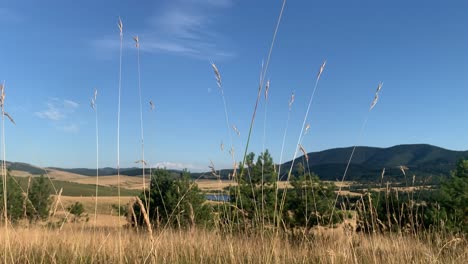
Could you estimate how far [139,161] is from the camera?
103 inches

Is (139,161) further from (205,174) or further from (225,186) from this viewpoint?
(225,186)

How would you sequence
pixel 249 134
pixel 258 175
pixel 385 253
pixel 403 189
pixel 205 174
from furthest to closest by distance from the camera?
pixel 258 175 → pixel 403 189 → pixel 385 253 → pixel 205 174 → pixel 249 134

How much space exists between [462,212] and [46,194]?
25434 mm

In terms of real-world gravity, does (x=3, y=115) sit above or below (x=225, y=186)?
above

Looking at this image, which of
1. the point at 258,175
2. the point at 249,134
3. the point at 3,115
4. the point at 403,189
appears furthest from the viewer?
the point at 258,175

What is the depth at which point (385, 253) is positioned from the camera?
3.57 metres

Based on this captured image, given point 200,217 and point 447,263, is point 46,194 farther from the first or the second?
point 447,263

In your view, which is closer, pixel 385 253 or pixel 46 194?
pixel 385 253

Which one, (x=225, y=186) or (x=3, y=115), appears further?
(x=225, y=186)

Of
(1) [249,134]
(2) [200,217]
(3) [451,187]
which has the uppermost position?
(1) [249,134]

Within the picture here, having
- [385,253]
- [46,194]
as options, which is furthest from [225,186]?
[46,194]

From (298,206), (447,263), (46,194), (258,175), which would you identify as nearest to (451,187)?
(298,206)

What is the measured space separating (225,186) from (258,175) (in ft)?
51.7

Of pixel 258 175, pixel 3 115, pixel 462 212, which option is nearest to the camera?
pixel 3 115
